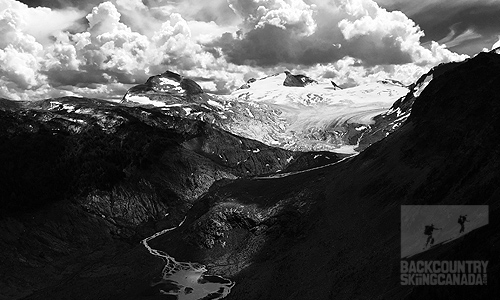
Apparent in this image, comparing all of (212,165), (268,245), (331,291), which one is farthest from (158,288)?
(212,165)

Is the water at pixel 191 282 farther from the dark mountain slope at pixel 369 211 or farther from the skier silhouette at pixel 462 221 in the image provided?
the skier silhouette at pixel 462 221

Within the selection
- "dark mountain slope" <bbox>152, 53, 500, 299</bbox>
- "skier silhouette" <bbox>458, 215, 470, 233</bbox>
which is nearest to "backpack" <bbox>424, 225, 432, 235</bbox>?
"skier silhouette" <bbox>458, 215, 470, 233</bbox>


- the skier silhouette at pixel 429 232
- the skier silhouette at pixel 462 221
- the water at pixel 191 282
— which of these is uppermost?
the skier silhouette at pixel 462 221

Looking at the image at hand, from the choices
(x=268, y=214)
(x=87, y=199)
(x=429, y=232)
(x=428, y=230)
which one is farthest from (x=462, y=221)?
(x=87, y=199)

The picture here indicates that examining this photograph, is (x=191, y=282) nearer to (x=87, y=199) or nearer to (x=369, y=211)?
(x=369, y=211)

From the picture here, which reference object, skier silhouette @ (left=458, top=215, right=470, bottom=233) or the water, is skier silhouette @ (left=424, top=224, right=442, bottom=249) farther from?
the water

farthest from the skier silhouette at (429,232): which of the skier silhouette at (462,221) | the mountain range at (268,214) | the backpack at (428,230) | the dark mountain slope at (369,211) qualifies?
the dark mountain slope at (369,211)

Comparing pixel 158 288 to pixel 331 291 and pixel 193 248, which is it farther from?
pixel 331 291

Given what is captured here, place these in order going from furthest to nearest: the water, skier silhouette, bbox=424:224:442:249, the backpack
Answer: the water < the backpack < skier silhouette, bbox=424:224:442:249
